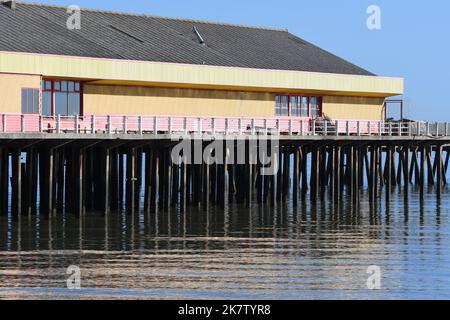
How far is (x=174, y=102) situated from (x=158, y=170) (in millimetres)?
3680

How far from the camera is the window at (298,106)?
64875mm

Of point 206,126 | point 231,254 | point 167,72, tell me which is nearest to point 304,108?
point 206,126

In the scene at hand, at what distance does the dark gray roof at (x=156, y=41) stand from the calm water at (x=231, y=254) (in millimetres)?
7578

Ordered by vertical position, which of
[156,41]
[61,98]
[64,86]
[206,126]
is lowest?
[206,126]

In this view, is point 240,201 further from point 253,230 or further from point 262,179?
point 253,230

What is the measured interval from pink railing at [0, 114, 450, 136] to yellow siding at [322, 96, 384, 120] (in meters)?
1.74

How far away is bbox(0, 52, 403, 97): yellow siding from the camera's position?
52.8 meters

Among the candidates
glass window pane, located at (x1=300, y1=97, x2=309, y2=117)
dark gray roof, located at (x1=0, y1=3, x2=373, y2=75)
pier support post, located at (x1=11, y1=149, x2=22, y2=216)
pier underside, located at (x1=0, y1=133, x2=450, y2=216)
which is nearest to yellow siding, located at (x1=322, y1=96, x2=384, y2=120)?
glass window pane, located at (x1=300, y1=97, x2=309, y2=117)

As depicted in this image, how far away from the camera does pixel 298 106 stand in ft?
216

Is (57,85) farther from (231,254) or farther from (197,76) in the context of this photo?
(231,254)

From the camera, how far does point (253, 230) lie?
166ft

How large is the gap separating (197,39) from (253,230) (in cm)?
1855

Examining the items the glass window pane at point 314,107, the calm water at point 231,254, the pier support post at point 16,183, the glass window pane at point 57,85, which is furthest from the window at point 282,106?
the pier support post at point 16,183
